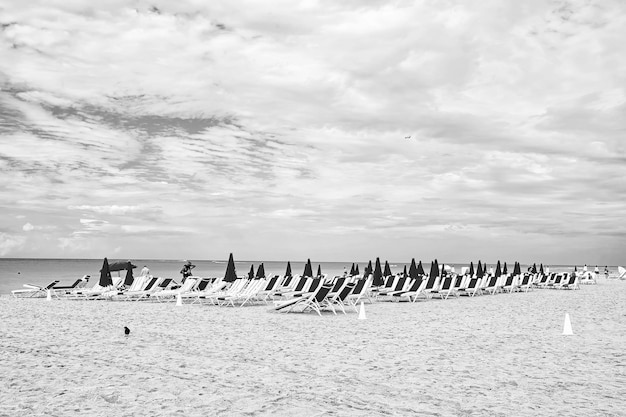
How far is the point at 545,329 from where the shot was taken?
34.6ft

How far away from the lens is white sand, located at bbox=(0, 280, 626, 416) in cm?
495

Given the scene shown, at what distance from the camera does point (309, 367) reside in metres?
6.63

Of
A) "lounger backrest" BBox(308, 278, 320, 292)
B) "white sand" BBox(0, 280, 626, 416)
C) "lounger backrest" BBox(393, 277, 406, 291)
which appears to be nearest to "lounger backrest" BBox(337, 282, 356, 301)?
"white sand" BBox(0, 280, 626, 416)

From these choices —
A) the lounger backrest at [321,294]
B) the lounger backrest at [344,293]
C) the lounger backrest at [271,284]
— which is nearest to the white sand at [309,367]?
the lounger backrest at [321,294]

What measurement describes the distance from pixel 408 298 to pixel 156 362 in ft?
40.9

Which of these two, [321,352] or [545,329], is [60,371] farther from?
[545,329]

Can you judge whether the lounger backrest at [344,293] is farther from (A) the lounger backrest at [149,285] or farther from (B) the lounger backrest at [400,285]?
(A) the lounger backrest at [149,285]

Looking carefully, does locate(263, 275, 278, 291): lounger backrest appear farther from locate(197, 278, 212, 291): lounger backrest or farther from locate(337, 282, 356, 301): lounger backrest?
locate(337, 282, 356, 301): lounger backrest

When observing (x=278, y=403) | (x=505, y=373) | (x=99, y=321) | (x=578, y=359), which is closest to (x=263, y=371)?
(x=278, y=403)

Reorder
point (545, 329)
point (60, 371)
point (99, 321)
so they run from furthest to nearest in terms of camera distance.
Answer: point (99, 321)
point (545, 329)
point (60, 371)

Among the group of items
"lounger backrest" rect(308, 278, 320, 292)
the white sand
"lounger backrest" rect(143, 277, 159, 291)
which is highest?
"lounger backrest" rect(308, 278, 320, 292)

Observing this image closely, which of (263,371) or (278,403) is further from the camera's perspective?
(263,371)

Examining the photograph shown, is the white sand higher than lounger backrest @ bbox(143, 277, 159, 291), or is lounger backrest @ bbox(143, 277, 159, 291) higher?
lounger backrest @ bbox(143, 277, 159, 291)

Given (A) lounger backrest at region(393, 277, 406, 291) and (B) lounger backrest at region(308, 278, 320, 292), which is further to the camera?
(A) lounger backrest at region(393, 277, 406, 291)
